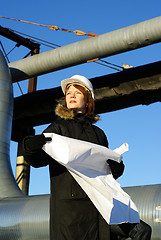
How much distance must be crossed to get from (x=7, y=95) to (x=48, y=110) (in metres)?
2.17

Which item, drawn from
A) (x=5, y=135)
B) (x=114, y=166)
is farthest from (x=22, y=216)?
(x=114, y=166)

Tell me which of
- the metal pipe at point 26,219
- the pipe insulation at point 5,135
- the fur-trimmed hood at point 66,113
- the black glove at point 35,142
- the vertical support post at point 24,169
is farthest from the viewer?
the vertical support post at point 24,169

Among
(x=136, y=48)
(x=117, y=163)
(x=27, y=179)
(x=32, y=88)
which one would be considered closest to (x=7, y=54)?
(x=32, y=88)

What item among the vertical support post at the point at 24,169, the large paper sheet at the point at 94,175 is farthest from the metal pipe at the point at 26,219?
the vertical support post at the point at 24,169

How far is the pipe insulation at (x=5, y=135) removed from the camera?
448 centimetres

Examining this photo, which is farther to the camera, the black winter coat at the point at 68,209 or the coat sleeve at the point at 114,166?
the coat sleeve at the point at 114,166

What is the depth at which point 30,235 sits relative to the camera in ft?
11.5

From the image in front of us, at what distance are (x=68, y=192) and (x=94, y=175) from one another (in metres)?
0.16

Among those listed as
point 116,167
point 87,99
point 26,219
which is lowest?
point 26,219

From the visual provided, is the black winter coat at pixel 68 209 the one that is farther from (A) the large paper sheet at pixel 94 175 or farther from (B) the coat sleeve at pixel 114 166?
(B) the coat sleeve at pixel 114 166

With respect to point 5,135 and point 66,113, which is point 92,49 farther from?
point 66,113

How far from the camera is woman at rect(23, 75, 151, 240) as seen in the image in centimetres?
157

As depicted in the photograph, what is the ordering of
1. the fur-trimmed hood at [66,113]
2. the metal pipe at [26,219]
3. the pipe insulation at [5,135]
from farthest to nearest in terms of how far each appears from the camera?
the pipe insulation at [5,135] < the metal pipe at [26,219] < the fur-trimmed hood at [66,113]

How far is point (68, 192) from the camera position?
1614 millimetres
